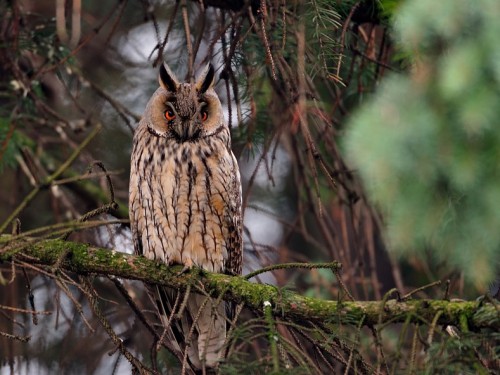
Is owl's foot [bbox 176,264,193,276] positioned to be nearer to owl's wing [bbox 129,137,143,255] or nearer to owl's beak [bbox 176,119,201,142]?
owl's wing [bbox 129,137,143,255]

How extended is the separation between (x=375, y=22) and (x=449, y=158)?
160cm

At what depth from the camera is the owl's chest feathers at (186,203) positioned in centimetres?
340

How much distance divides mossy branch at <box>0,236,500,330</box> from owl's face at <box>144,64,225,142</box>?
2.34ft

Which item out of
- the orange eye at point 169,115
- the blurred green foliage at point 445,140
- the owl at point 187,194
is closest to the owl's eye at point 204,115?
the owl at point 187,194

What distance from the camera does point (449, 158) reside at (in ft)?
6.89

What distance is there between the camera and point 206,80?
140 inches

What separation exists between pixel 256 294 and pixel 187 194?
2.88ft

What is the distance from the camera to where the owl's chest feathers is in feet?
11.2

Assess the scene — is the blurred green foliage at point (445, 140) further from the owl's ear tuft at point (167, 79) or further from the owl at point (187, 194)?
the owl's ear tuft at point (167, 79)

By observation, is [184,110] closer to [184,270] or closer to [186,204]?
[186,204]

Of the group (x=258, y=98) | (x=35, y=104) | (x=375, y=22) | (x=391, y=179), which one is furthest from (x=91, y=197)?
(x=391, y=179)

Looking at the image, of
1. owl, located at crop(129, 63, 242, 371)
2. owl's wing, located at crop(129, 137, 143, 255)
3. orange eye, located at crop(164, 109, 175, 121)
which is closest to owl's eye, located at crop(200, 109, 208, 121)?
→ owl, located at crop(129, 63, 242, 371)

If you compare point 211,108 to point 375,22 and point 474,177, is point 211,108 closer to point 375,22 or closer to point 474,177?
point 375,22

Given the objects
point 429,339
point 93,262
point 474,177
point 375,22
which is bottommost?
point 429,339
